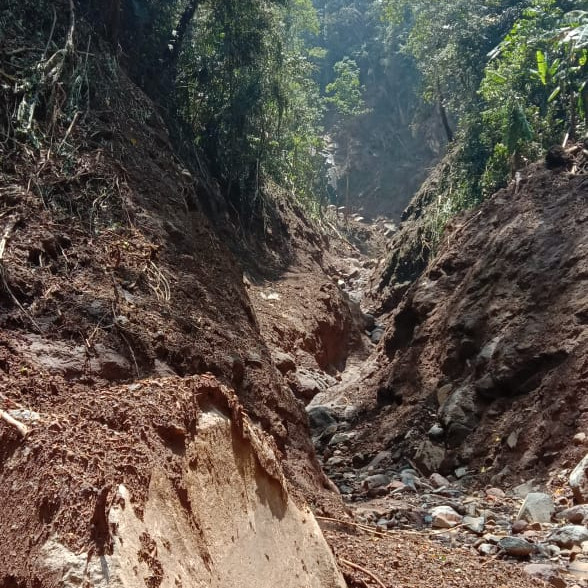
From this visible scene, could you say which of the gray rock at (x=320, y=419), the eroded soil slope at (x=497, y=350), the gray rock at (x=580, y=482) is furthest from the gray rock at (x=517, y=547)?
the gray rock at (x=320, y=419)

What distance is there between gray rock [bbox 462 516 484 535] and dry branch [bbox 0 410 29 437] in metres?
3.31

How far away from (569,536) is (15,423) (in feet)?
10.8

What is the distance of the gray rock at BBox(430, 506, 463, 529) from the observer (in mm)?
4445

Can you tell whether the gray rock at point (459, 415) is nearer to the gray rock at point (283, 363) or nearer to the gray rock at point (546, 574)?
the gray rock at point (283, 363)

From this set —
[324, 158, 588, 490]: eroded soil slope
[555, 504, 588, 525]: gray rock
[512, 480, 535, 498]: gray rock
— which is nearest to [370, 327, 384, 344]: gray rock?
[324, 158, 588, 490]: eroded soil slope

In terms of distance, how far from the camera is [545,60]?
10.7 meters

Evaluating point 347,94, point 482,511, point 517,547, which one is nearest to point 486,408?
point 482,511

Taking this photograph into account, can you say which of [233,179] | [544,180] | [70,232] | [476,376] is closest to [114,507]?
[70,232]

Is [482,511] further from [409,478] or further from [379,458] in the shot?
[379,458]

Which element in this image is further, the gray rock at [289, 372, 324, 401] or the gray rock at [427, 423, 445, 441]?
the gray rock at [289, 372, 324, 401]

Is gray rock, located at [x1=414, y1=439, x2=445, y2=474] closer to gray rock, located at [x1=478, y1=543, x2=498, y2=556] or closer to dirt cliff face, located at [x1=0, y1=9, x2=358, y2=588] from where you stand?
dirt cliff face, located at [x1=0, y1=9, x2=358, y2=588]

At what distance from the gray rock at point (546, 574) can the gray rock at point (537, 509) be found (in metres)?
0.92

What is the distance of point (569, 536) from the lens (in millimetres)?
3783

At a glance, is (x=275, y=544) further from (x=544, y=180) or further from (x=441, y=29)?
(x=441, y=29)
